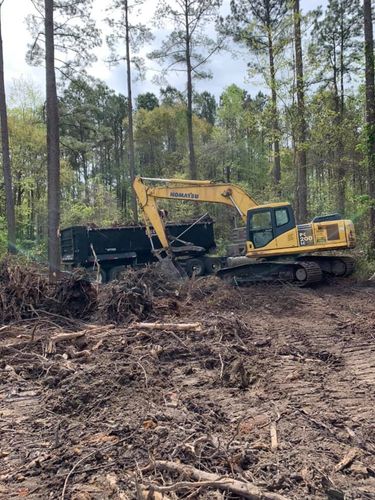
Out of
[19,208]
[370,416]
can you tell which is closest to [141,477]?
[370,416]

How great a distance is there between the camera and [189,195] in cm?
1507

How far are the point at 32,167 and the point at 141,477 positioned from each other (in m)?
30.5

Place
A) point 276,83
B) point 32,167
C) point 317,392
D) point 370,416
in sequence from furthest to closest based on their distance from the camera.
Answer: point 32,167 < point 276,83 < point 317,392 < point 370,416

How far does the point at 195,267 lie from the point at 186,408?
1185 centimetres

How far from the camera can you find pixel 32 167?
3112 centimetres

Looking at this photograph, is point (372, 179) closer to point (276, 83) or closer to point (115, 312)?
point (276, 83)

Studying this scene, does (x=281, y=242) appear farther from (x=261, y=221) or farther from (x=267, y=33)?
(x=267, y=33)

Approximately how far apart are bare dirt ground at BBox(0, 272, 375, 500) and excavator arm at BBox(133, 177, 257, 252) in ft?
19.6

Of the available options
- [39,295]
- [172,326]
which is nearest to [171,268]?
[39,295]

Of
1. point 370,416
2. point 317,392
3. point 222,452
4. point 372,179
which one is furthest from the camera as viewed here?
point 372,179

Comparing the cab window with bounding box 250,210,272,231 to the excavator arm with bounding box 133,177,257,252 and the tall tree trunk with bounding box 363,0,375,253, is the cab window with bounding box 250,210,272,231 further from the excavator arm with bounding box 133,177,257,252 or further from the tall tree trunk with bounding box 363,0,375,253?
the tall tree trunk with bounding box 363,0,375,253

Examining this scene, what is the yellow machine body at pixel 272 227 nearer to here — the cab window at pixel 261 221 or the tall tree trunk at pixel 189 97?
the cab window at pixel 261 221

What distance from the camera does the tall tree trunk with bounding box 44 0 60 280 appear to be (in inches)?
479

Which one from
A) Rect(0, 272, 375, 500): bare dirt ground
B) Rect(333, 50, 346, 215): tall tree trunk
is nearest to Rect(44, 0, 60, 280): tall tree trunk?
Rect(0, 272, 375, 500): bare dirt ground
